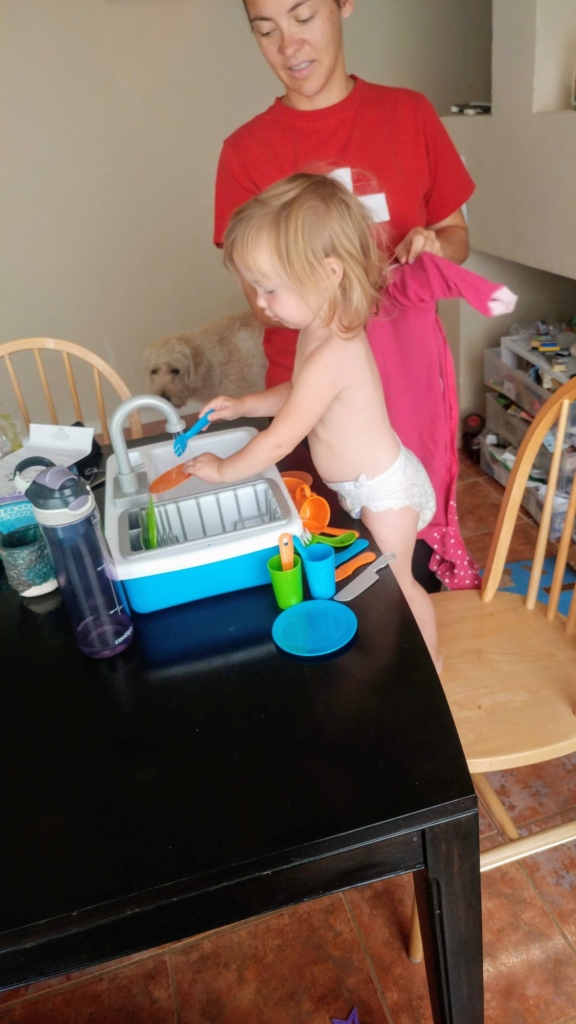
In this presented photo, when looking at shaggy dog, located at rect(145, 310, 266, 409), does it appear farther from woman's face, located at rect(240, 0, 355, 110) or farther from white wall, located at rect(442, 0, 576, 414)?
woman's face, located at rect(240, 0, 355, 110)

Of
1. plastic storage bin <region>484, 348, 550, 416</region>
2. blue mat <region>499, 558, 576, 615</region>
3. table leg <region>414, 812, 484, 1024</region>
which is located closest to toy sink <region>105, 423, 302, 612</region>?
table leg <region>414, 812, 484, 1024</region>

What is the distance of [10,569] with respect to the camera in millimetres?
930

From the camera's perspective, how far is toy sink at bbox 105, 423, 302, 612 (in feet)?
2.80

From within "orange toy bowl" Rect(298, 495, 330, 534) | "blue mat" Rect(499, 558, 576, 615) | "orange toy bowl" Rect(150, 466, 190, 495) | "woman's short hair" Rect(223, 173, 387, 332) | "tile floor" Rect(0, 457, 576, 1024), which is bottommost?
"tile floor" Rect(0, 457, 576, 1024)

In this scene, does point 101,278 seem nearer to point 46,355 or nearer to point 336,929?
point 46,355

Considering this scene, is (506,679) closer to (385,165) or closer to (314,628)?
(314,628)

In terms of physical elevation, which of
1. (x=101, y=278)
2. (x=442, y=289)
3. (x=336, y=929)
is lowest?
(x=336, y=929)

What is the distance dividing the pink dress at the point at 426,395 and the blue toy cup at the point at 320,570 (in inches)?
A: 18.8

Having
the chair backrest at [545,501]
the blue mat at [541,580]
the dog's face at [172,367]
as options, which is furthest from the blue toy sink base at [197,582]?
the dog's face at [172,367]

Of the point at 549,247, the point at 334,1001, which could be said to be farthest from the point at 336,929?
the point at 549,247

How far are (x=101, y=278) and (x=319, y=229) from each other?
2552 mm

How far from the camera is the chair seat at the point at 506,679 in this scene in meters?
0.98

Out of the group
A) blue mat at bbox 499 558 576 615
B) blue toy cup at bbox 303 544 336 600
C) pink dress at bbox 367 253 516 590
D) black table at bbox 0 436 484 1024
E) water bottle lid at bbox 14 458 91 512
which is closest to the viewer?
black table at bbox 0 436 484 1024

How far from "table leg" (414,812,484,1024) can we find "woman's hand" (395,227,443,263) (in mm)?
803
